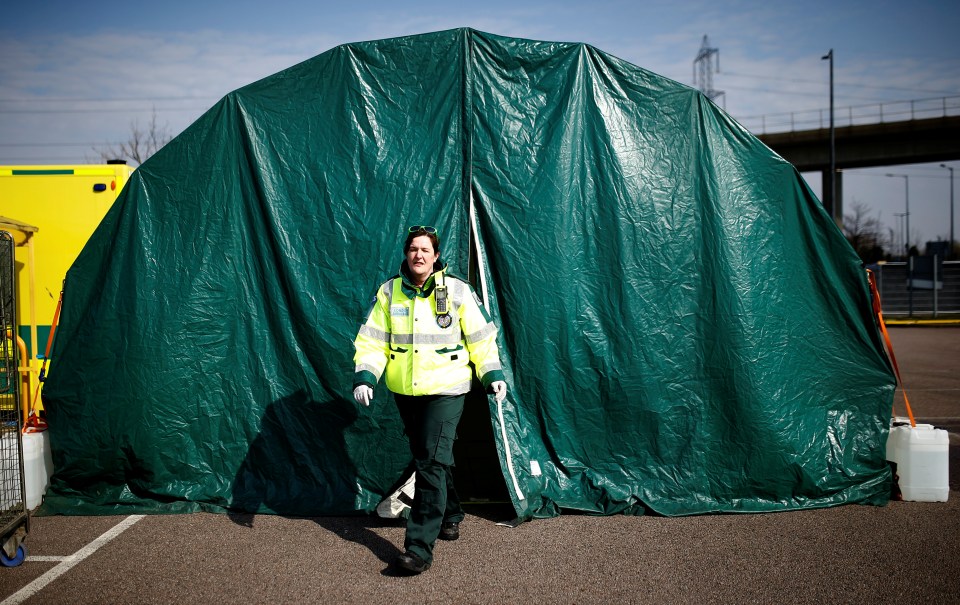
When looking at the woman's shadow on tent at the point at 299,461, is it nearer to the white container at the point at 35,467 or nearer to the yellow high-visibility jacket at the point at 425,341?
the yellow high-visibility jacket at the point at 425,341

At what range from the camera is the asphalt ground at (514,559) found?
143 inches

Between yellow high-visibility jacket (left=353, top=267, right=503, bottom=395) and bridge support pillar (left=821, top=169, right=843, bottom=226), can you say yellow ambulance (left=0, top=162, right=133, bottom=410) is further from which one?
bridge support pillar (left=821, top=169, right=843, bottom=226)

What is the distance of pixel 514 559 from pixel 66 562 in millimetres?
2600

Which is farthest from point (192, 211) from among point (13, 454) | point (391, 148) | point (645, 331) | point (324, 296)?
point (645, 331)

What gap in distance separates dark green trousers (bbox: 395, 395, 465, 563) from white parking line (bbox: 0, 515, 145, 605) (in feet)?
6.36

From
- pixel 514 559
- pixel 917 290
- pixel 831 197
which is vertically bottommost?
pixel 514 559

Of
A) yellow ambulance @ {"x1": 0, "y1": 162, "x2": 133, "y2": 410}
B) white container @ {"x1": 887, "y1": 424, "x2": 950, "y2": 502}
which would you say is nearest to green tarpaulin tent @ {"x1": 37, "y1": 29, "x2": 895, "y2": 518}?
white container @ {"x1": 887, "y1": 424, "x2": 950, "y2": 502}

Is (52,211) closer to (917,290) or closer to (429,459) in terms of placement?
(429,459)

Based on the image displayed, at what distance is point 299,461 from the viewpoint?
5.07 metres

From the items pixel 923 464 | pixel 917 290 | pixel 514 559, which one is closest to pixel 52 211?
pixel 514 559

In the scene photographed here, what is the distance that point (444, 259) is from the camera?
495 centimetres

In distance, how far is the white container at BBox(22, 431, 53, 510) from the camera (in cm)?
501

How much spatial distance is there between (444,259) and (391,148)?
3.01 feet

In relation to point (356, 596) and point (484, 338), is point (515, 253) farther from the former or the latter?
point (356, 596)
